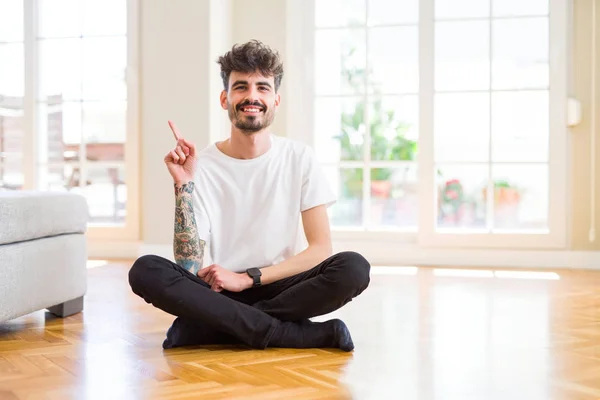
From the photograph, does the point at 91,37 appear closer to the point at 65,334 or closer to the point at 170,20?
the point at 170,20

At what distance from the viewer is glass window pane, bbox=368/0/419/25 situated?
5465 mm

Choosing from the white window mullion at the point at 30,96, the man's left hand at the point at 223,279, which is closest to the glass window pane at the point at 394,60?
the white window mullion at the point at 30,96

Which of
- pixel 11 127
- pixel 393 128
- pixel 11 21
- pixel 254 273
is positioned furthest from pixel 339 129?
pixel 254 273

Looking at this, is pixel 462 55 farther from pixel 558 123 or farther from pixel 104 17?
pixel 104 17

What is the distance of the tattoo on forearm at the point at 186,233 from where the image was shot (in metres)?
2.45

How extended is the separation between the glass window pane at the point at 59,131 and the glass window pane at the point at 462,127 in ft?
8.85

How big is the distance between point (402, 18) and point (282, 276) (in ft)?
11.3

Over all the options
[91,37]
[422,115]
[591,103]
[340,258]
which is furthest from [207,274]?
[91,37]

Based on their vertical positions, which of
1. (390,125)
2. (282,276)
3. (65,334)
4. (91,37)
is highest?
(91,37)

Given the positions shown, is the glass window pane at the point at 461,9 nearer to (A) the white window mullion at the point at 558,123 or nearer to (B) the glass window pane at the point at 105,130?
(A) the white window mullion at the point at 558,123

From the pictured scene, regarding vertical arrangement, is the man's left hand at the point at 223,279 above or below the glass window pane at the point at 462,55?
below

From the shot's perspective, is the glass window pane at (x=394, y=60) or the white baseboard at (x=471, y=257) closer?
the white baseboard at (x=471, y=257)

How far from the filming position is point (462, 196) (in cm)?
531

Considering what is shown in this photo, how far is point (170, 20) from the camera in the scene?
531cm
